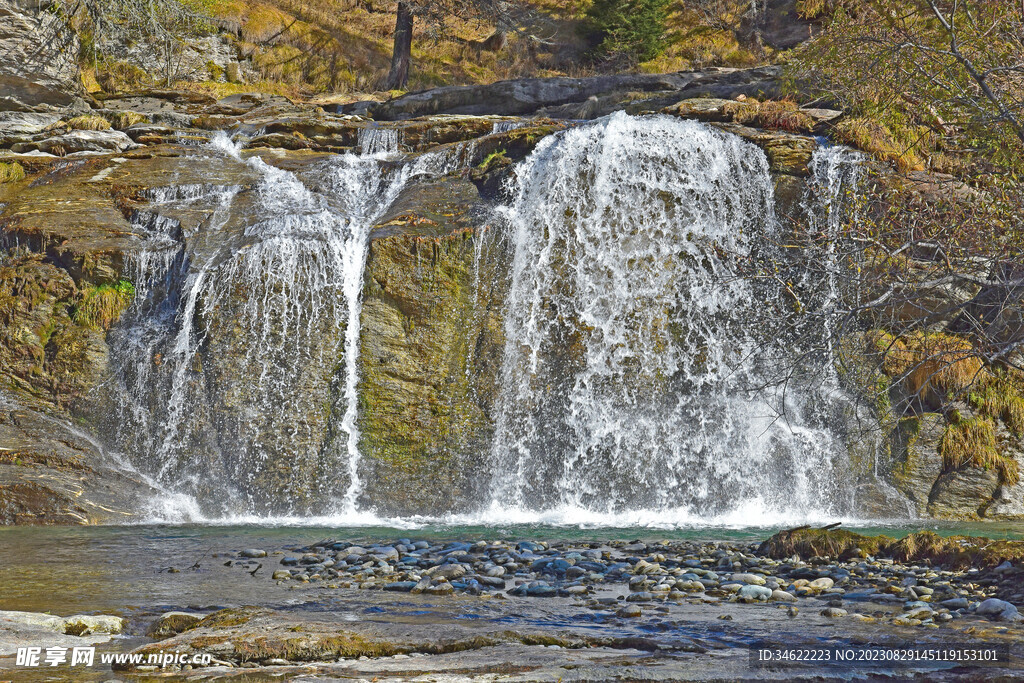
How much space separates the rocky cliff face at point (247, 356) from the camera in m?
11.7

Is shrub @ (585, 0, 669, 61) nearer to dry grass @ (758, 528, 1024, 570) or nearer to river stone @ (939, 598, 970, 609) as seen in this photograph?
dry grass @ (758, 528, 1024, 570)

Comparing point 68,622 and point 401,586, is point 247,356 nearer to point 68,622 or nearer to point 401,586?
point 401,586

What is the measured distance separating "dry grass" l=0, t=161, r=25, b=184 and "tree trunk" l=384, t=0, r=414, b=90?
11194 millimetres

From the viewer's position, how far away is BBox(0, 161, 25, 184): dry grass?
14.9 m

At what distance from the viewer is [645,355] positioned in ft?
42.1

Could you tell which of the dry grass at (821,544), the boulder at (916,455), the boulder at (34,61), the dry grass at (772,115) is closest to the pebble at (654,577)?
the dry grass at (821,544)

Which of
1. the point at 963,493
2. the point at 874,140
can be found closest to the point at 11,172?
the point at 874,140

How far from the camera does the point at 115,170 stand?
48.8ft

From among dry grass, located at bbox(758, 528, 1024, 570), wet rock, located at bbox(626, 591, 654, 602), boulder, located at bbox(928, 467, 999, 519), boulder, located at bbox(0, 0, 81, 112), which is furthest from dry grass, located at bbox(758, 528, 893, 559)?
boulder, located at bbox(0, 0, 81, 112)

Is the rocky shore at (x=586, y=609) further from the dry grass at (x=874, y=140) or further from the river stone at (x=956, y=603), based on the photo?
the dry grass at (x=874, y=140)

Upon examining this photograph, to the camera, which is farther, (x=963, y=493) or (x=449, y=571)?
(x=963, y=493)

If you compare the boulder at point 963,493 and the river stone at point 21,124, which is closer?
the boulder at point 963,493

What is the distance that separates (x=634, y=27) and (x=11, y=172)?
17328 millimetres

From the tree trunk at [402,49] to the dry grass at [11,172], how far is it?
11.2 m
